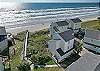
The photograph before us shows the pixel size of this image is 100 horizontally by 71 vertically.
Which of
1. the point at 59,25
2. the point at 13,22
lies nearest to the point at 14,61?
the point at 59,25

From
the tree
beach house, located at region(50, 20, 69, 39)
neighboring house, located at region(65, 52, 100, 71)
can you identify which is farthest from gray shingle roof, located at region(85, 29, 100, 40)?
the tree

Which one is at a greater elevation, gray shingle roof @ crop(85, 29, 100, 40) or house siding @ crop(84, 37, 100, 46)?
gray shingle roof @ crop(85, 29, 100, 40)

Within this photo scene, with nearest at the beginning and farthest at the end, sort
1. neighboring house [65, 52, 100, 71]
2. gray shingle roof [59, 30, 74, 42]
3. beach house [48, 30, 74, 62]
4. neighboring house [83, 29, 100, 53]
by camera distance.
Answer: neighboring house [65, 52, 100, 71] < beach house [48, 30, 74, 62] < gray shingle roof [59, 30, 74, 42] < neighboring house [83, 29, 100, 53]

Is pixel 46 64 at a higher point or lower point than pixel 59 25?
lower

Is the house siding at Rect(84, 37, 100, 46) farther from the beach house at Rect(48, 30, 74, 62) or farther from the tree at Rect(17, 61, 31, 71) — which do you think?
the tree at Rect(17, 61, 31, 71)

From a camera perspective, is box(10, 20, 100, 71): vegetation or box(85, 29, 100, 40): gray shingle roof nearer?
box(10, 20, 100, 71): vegetation

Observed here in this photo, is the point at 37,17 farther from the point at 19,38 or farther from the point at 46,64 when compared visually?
the point at 46,64

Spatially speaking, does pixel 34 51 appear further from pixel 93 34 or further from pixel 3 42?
pixel 93 34

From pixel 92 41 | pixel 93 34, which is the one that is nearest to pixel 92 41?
pixel 92 41
